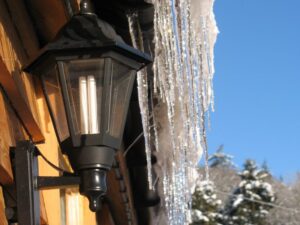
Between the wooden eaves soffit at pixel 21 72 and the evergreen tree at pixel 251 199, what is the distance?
29.2 metres

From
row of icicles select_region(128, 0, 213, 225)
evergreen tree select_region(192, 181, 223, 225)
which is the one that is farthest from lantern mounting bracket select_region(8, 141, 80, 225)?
evergreen tree select_region(192, 181, 223, 225)

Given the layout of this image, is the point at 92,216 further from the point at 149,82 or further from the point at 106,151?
the point at 106,151

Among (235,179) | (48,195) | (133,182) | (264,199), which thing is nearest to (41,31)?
(48,195)

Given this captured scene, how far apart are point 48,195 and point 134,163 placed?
1.80 m

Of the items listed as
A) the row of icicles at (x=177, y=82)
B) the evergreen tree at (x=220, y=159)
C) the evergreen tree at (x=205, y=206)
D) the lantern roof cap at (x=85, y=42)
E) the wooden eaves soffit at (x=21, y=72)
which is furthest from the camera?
the evergreen tree at (x=220, y=159)

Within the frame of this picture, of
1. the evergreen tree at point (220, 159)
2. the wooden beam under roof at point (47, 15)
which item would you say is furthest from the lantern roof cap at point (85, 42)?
the evergreen tree at point (220, 159)

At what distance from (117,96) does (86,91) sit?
0.10 metres

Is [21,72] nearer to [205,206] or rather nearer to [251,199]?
[205,206]

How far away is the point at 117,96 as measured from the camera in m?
2.25

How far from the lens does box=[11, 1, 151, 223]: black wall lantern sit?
7.09ft

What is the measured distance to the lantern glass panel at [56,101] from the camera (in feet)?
7.32

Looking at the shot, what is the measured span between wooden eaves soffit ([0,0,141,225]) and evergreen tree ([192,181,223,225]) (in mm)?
27274

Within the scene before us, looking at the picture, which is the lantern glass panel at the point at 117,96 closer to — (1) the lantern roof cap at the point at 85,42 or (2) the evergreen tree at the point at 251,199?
(1) the lantern roof cap at the point at 85,42

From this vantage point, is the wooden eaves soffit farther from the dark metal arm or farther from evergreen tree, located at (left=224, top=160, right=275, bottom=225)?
evergreen tree, located at (left=224, top=160, right=275, bottom=225)
